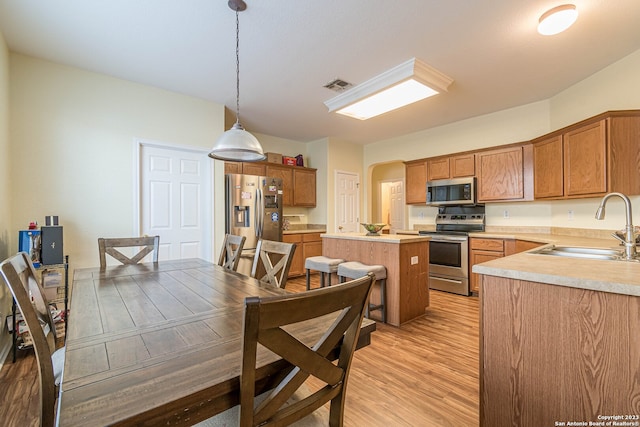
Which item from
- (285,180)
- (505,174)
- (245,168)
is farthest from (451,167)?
(245,168)

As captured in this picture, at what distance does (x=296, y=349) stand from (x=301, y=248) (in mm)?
4403

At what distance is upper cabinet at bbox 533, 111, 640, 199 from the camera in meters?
2.61

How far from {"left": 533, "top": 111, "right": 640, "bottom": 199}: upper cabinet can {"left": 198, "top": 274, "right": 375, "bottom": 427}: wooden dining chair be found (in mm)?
3226

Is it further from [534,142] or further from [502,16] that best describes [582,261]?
[534,142]

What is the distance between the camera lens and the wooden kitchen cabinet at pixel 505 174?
12.5 feet

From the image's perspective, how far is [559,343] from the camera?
1.17 metres

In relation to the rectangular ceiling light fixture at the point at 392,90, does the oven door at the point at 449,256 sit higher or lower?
lower

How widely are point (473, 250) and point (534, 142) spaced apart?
1612 mm

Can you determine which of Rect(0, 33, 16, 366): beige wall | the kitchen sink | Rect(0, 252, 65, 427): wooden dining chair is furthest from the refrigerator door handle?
the kitchen sink

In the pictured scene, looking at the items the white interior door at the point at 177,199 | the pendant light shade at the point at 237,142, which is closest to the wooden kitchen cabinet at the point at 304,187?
the white interior door at the point at 177,199

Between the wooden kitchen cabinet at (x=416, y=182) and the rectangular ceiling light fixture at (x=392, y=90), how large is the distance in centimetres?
172

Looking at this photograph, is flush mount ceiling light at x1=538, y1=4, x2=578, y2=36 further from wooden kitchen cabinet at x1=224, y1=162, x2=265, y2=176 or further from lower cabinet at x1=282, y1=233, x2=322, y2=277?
lower cabinet at x1=282, y1=233, x2=322, y2=277

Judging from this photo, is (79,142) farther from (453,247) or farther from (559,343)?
(453,247)

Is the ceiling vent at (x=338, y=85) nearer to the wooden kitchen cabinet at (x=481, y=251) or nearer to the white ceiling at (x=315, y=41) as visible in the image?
the white ceiling at (x=315, y=41)
